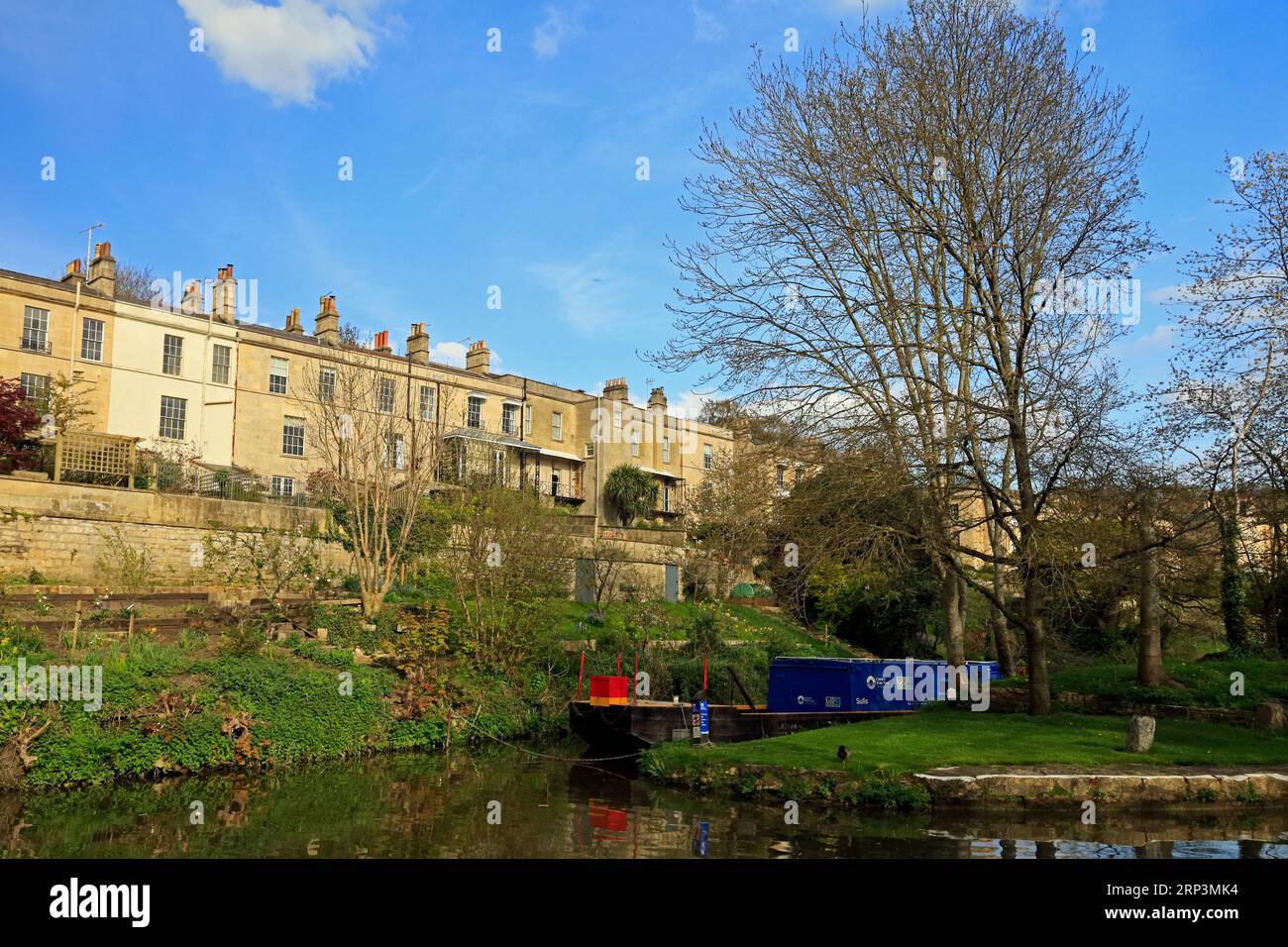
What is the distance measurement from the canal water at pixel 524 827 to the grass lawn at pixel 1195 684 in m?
5.68

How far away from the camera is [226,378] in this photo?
124 feet

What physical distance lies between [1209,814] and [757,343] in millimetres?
10104

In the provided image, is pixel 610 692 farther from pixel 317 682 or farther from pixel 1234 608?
pixel 1234 608

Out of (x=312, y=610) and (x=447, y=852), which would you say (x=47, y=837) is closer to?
(x=447, y=852)

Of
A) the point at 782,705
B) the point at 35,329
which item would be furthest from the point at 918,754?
the point at 35,329

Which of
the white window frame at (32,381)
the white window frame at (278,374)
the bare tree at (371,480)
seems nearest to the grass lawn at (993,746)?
the bare tree at (371,480)

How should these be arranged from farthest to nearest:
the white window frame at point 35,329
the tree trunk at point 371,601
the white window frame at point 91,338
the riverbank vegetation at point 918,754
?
the white window frame at point 91,338, the white window frame at point 35,329, the tree trunk at point 371,601, the riverbank vegetation at point 918,754

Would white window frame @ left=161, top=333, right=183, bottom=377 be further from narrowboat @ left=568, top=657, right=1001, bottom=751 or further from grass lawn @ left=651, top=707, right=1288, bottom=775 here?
grass lawn @ left=651, top=707, right=1288, bottom=775

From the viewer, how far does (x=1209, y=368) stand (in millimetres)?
18531

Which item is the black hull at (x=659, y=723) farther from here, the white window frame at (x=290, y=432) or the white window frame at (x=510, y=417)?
the white window frame at (x=510, y=417)

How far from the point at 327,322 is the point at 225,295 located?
14.9 ft

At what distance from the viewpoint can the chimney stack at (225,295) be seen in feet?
129

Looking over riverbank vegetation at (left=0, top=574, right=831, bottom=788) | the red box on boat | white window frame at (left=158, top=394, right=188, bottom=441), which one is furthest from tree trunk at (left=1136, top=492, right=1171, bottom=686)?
white window frame at (left=158, top=394, right=188, bottom=441)

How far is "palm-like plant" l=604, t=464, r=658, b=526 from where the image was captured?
161 ft
